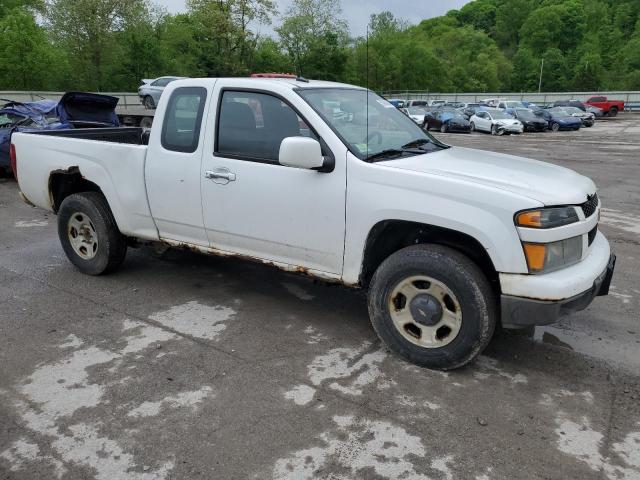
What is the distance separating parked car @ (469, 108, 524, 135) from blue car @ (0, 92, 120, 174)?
22673 millimetres

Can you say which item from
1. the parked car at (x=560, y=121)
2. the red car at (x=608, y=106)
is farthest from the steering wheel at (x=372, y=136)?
the red car at (x=608, y=106)

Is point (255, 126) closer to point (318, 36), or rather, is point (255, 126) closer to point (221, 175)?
point (221, 175)

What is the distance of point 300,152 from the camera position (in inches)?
141

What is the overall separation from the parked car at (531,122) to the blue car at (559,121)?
0.91 m

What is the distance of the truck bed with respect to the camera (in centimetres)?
586

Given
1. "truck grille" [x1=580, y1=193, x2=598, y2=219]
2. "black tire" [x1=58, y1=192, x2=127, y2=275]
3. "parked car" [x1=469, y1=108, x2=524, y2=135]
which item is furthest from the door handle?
"parked car" [x1=469, y1=108, x2=524, y2=135]

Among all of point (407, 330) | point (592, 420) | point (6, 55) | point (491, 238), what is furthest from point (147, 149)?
point (6, 55)

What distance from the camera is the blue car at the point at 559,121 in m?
32.0

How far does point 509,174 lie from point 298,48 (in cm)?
3207

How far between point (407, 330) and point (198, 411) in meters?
1.46

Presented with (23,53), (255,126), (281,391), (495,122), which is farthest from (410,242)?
(23,53)

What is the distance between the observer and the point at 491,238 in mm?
3246

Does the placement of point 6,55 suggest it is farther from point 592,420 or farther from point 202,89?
point 592,420

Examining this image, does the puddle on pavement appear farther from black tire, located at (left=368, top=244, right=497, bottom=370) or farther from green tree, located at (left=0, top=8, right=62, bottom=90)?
green tree, located at (left=0, top=8, right=62, bottom=90)
